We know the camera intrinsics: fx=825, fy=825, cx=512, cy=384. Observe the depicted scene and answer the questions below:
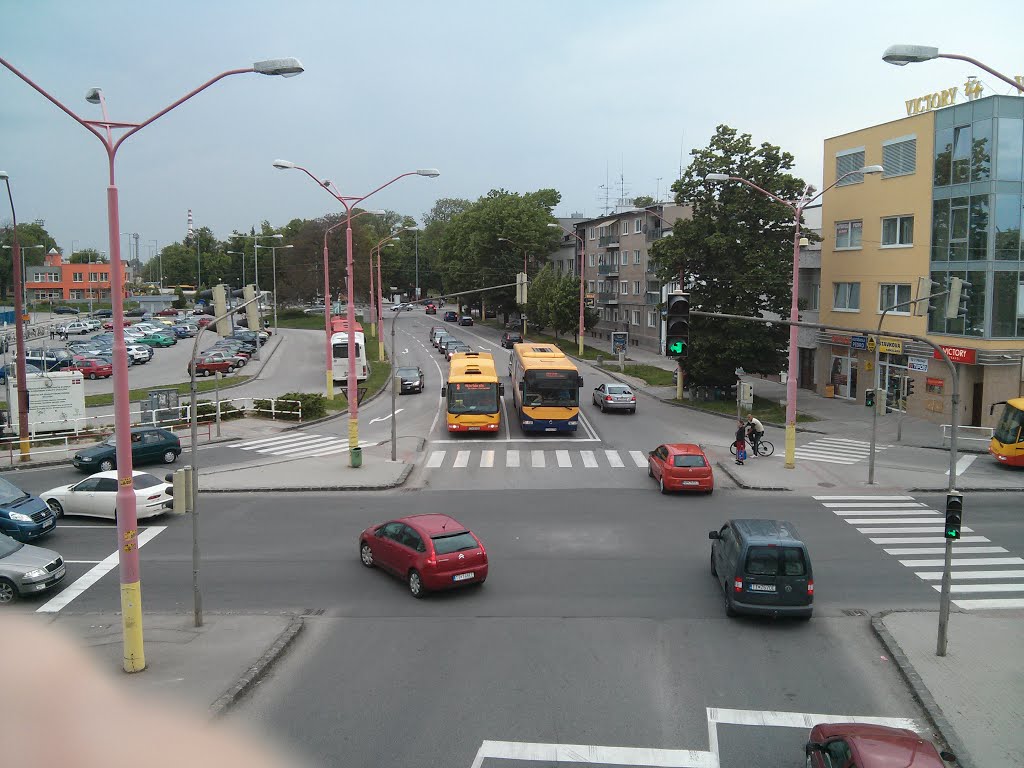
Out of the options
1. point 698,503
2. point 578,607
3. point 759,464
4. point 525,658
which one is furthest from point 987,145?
point 525,658

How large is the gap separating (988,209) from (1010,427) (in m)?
10.5

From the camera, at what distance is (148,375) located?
5453cm

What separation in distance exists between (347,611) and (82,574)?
6.67 m

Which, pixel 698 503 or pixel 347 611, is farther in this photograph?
pixel 698 503

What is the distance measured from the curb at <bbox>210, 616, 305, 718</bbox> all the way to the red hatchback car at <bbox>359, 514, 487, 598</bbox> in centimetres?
241

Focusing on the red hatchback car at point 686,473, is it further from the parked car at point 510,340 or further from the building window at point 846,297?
the parked car at point 510,340

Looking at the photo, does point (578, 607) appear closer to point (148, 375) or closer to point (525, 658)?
point (525, 658)

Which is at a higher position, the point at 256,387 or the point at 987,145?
the point at 987,145

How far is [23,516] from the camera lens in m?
19.8

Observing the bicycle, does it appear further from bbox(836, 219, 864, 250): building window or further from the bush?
the bush

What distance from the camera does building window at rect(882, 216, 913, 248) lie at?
125 feet

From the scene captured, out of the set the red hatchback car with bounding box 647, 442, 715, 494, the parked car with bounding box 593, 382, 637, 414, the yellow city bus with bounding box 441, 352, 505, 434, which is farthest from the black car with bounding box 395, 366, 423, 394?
the red hatchback car with bounding box 647, 442, 715, 494

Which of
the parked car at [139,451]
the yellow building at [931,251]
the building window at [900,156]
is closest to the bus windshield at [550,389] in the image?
the yellow building at [931,251]

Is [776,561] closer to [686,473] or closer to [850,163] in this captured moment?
[686,473]
